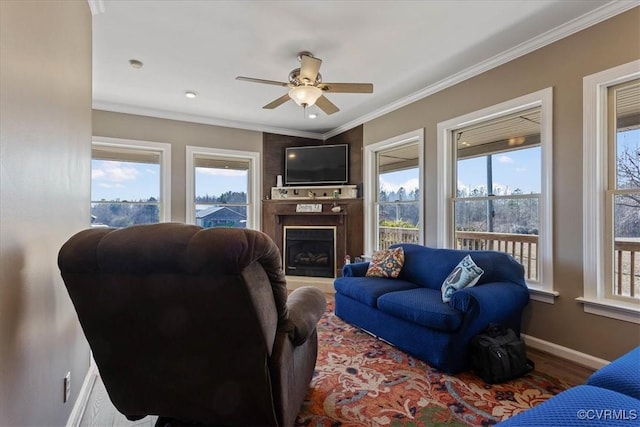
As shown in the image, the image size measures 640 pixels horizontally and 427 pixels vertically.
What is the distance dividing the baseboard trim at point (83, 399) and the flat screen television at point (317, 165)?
3.95m

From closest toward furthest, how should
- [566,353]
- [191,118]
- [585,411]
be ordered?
1. [585,411]
2. [566,353]
3. [191,118]

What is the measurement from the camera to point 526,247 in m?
3.07

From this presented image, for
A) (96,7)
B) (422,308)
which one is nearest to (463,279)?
(422,308)

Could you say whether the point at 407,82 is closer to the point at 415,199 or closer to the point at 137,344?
the point at 415,199

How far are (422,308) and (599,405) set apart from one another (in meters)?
1.54

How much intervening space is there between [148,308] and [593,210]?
3141mm

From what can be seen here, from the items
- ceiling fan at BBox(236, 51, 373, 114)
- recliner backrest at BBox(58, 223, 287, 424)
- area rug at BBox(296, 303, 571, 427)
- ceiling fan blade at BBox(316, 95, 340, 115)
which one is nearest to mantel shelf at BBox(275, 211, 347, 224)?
ceiling fan blade at BBox(316, 95, 340, 115)

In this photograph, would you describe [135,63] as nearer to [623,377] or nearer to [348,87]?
[348,87]

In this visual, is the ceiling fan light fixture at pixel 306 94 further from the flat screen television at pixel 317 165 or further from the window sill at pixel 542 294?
the window sill at pixel 542 294

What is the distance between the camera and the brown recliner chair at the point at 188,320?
1177mm

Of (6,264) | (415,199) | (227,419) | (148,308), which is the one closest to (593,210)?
(415,199)

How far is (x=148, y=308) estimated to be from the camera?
128 centimetres

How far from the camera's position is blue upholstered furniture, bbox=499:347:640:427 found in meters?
0.89

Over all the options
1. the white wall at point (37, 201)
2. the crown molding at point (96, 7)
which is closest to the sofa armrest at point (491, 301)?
the white wall at point (37, 201)
